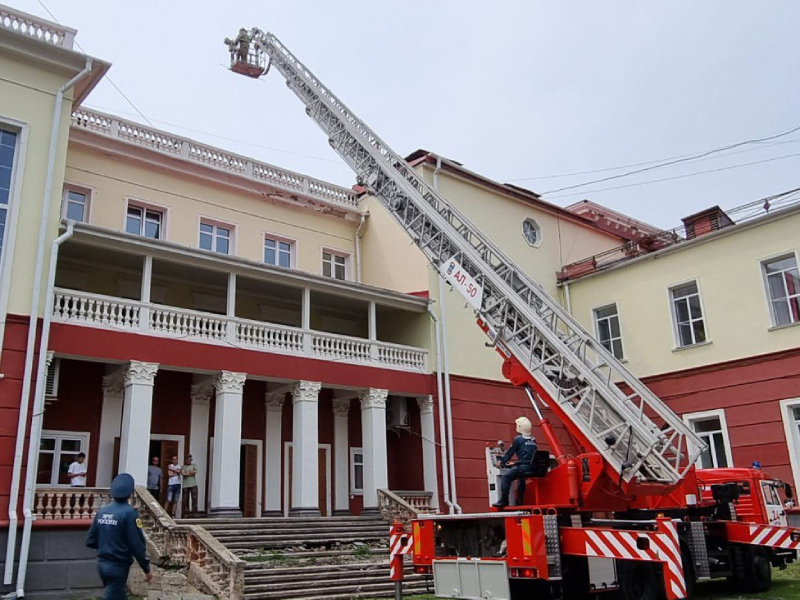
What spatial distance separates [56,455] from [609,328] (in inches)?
698

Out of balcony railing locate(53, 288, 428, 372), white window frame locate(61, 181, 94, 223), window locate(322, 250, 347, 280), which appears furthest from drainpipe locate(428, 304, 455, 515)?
white window frame locate(61, 181, 94, 223)

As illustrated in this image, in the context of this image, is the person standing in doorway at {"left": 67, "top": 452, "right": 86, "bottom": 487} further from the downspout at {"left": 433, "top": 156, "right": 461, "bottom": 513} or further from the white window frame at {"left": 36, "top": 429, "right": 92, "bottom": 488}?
the downspout at {"left": 433, "top": 156, "right": 461, "bottom": 513}

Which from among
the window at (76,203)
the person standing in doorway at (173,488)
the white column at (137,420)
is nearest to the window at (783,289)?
the person standing in doorway at (173,488)

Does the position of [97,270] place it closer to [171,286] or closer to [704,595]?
[171,286]

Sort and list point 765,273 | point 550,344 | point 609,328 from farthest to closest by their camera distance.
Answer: point 609,328, point 765,273, point 550,344

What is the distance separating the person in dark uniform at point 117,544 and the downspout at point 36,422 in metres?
8.29

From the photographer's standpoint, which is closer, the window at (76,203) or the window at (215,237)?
the window at (76,203)

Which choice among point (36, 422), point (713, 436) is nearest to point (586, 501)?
point (36, 422)

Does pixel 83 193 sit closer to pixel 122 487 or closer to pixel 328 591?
pixel 328 591

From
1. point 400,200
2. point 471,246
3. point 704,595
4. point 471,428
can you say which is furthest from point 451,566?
point 471,428

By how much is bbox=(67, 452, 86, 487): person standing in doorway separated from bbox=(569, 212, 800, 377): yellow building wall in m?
16.8

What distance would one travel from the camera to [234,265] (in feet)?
63.4

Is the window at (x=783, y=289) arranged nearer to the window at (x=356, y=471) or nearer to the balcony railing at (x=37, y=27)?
the window at (x=356, y=471)

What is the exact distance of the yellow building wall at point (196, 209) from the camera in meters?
20.6
